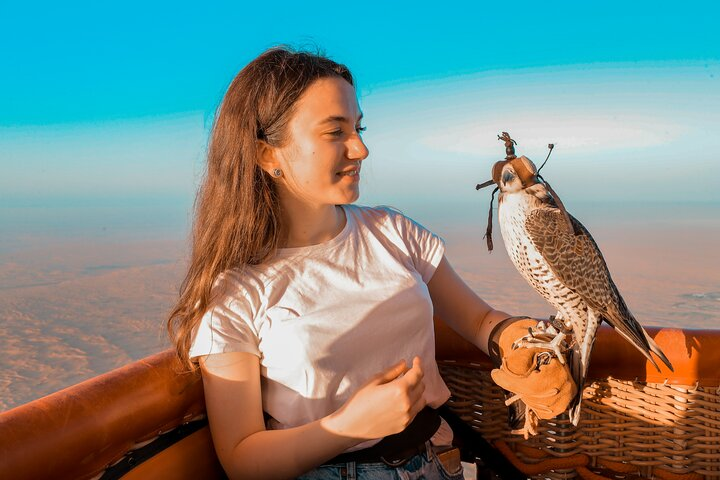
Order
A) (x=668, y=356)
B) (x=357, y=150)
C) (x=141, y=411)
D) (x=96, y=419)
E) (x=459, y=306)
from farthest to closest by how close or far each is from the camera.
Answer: (x=459, y=306) → (x=668, y=356) → (x=357, y=150) → (x=141, y=411) → (x=96, y=419)

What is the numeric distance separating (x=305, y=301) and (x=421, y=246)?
403 millimetres

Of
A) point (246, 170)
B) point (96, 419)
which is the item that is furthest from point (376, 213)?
point (96, 419)

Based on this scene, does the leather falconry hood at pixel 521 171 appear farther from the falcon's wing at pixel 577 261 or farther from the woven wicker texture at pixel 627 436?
the woven wicker texture at pixel 627 436

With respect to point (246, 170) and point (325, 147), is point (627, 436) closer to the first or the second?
point (325, 147)

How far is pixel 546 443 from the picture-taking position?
159cm

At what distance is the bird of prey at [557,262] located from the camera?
Result: 1.23 meters

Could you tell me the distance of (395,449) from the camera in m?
1.28

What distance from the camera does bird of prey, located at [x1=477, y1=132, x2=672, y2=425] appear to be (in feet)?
4.04

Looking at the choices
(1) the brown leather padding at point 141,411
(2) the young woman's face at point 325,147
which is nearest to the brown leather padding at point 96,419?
(1) the brown leather padding at point 141,411

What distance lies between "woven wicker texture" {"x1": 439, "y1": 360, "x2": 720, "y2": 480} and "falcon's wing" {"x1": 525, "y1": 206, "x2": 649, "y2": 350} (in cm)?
28

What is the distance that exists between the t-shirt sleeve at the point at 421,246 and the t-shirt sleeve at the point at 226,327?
47 centimetres

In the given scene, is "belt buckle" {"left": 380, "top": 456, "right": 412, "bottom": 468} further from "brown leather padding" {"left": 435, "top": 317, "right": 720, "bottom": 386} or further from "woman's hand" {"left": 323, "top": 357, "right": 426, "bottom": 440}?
"brown leather padding" {"left": 435, "top": 317, "right": 720, "bottom": 386}

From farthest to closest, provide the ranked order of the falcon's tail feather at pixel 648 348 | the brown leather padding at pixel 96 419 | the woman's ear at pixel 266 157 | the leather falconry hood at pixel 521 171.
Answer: the woman's ear at pixel 266 157 < the falcon's tail feather at pixel 648 348 < the leather falconry hood at pixel 521 171 < the brown leather padding at pixel 96 419

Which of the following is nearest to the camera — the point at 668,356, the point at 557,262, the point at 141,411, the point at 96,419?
the point at 96,419
